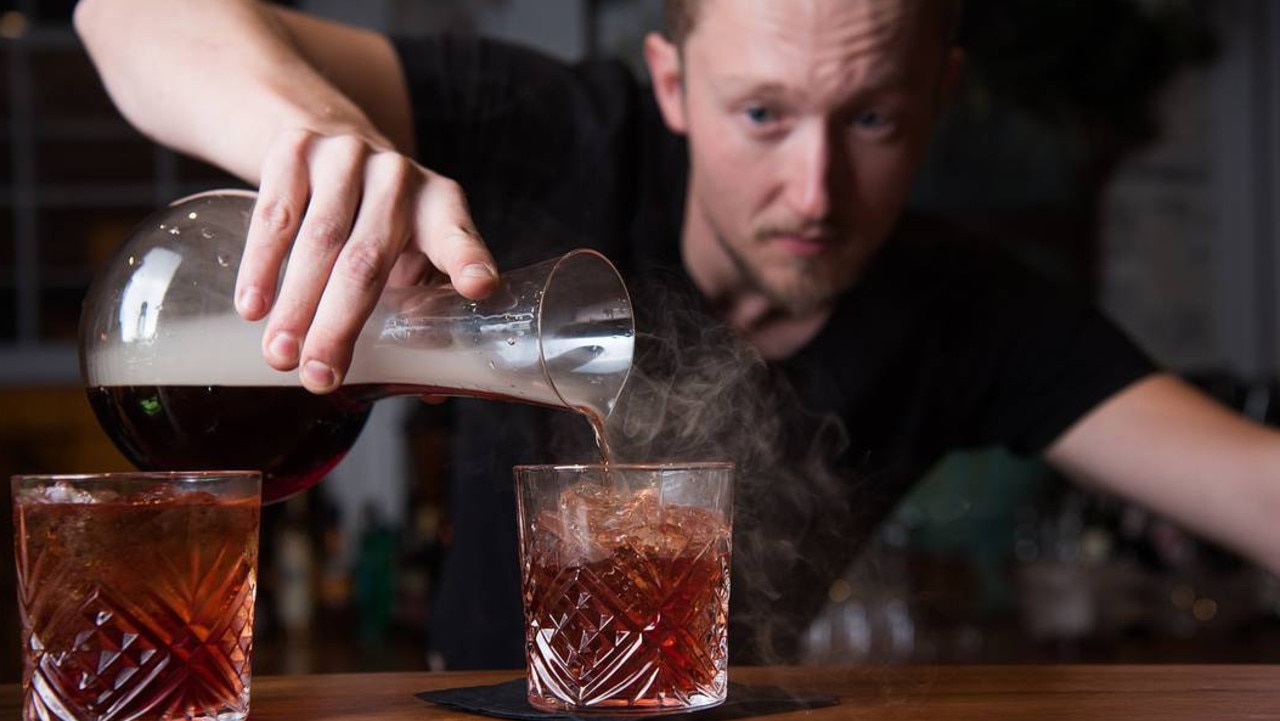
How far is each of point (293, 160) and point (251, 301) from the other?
119 millimetres

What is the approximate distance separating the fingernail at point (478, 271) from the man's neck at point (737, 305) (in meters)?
0.85

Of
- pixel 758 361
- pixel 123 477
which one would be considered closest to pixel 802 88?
pixel 758 361

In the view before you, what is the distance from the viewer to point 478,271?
0.94 m

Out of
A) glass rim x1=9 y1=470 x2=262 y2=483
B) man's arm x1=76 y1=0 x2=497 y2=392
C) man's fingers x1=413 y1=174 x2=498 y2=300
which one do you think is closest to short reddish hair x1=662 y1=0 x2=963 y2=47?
man's arm x1=76 y1=0 x2=497 y2=392

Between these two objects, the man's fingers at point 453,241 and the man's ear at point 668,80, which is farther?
the man's ear at point 668,80

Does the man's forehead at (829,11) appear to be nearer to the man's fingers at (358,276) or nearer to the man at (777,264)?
the man at (777,264)

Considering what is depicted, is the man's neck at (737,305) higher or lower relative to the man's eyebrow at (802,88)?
lower

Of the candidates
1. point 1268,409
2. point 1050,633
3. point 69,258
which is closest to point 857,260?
point 1050,633

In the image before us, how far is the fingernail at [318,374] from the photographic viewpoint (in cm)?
93

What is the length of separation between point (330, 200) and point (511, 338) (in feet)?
0.52

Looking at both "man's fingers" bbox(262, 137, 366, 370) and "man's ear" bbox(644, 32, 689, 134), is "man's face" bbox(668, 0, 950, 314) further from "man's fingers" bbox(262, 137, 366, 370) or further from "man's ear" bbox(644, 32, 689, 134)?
"man's fingers" bbox(262, 137, 366, 370)

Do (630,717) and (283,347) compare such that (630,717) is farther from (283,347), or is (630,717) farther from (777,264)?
(777,264)

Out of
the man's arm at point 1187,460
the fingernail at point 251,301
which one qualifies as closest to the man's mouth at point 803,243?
the man's arm at point 1187,460

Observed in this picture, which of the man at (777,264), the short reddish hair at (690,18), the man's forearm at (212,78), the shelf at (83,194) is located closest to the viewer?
the man's forearm at (212,78)
